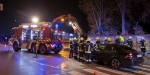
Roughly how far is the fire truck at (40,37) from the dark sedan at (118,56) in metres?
6.56

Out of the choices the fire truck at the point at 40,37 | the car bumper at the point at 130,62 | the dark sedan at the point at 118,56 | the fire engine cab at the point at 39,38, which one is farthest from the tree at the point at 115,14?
the car bumper at the point at 130,62

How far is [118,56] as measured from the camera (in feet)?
34.5

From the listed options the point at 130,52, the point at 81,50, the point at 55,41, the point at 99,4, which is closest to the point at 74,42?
the point at 81,50

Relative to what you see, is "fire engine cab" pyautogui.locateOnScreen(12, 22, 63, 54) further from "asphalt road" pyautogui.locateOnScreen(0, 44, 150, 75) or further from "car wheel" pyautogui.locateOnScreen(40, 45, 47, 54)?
"asphalt road" pyautogui.locateOnScreen(0, 44, 150, 75)

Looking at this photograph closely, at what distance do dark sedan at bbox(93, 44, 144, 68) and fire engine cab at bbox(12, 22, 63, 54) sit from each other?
21.4 ft

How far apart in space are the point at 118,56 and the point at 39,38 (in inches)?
366

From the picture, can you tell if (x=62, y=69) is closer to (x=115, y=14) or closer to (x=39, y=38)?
(x=39, y=38)

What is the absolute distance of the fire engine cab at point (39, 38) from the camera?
1745 centimetres

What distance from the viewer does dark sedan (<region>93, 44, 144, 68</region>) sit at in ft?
33.1

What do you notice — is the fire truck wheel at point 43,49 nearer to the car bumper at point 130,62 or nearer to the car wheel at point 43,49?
the car wheel at point 43,49

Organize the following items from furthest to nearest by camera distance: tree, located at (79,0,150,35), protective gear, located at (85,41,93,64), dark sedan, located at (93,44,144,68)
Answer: tree, located at (79,0,150,35) < protective gear, located at (85,41,93,64) < dark sedan, located at (93,44,144,68)

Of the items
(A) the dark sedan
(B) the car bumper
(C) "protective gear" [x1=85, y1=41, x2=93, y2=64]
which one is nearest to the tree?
(C) "protective gear" [x1=85, y1=41, x2=93, y2=64]

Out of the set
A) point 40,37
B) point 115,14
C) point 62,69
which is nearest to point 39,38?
point 40,37

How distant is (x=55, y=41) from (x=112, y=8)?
14.9m
